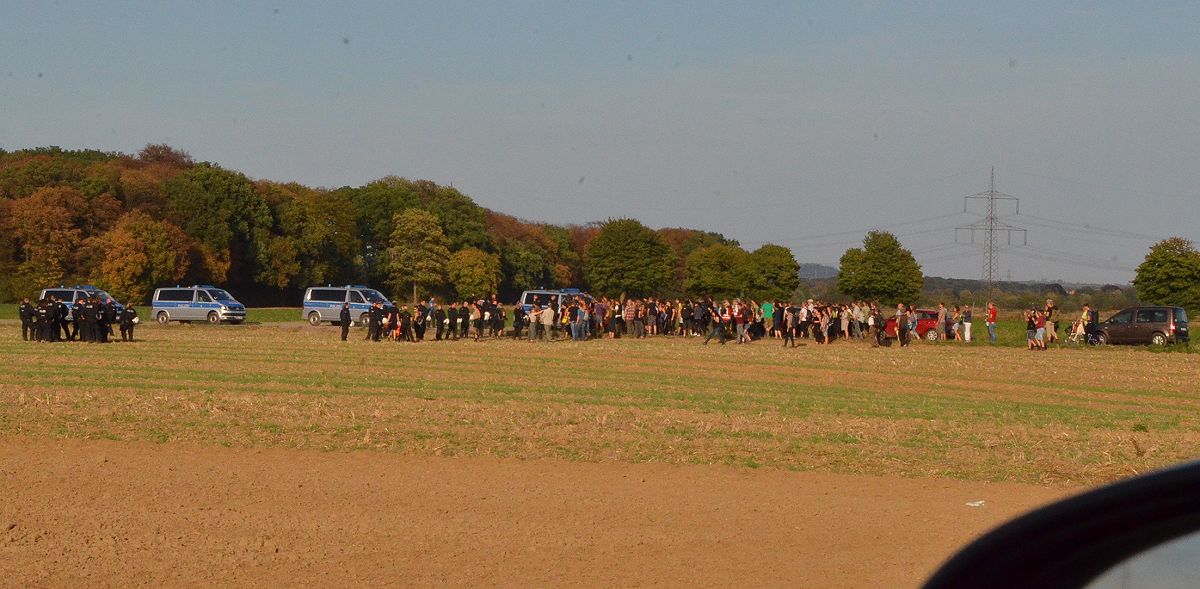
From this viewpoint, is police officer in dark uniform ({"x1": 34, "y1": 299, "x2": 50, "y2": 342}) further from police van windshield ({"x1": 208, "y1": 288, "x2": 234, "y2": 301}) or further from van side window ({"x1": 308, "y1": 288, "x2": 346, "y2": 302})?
police van windshield ({"x1": 208, "y1": 288, "x2": 234, "y2": 301})

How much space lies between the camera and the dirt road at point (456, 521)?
31.2 ft

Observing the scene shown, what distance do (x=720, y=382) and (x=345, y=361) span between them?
32.9ft

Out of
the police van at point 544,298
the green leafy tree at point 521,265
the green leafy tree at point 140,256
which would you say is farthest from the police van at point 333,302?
the green leafy tree at point 521,265

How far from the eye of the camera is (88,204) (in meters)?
84.2

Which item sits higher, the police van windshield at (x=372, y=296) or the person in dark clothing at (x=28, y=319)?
the police van windshield at (x=372, y=296)

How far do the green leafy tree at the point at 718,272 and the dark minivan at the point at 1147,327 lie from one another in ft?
243

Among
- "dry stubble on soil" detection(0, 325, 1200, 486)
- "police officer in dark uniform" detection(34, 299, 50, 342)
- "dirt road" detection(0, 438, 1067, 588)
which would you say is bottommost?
"dirt road" detection(0, 438, 1067, 588)

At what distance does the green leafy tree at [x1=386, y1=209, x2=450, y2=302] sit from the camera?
349ft

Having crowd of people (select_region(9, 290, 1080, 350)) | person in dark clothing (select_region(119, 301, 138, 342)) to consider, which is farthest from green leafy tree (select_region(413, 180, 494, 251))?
person in dark clothing (select_region(119, 301, 138, 342))

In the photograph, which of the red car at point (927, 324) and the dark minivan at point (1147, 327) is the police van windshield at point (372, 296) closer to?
the red car at point (927, 324)

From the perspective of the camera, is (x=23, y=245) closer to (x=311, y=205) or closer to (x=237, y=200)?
(x=237, y=200)

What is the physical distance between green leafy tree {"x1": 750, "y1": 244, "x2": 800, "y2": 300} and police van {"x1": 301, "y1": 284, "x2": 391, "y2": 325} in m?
65.8

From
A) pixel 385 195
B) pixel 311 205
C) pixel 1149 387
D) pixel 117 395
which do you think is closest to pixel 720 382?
pixel 1149 387

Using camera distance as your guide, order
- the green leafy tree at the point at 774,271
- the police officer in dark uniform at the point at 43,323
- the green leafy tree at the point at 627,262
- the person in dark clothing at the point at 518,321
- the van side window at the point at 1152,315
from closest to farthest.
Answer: the police officer in dark uniform at the point at 43,323 < the van side window at the point at 1152,315 < the person in dark clothing at the point at 518,321 < the green leafy tree at the point at 627,262 < the green leafy tree at the point at 774,271
